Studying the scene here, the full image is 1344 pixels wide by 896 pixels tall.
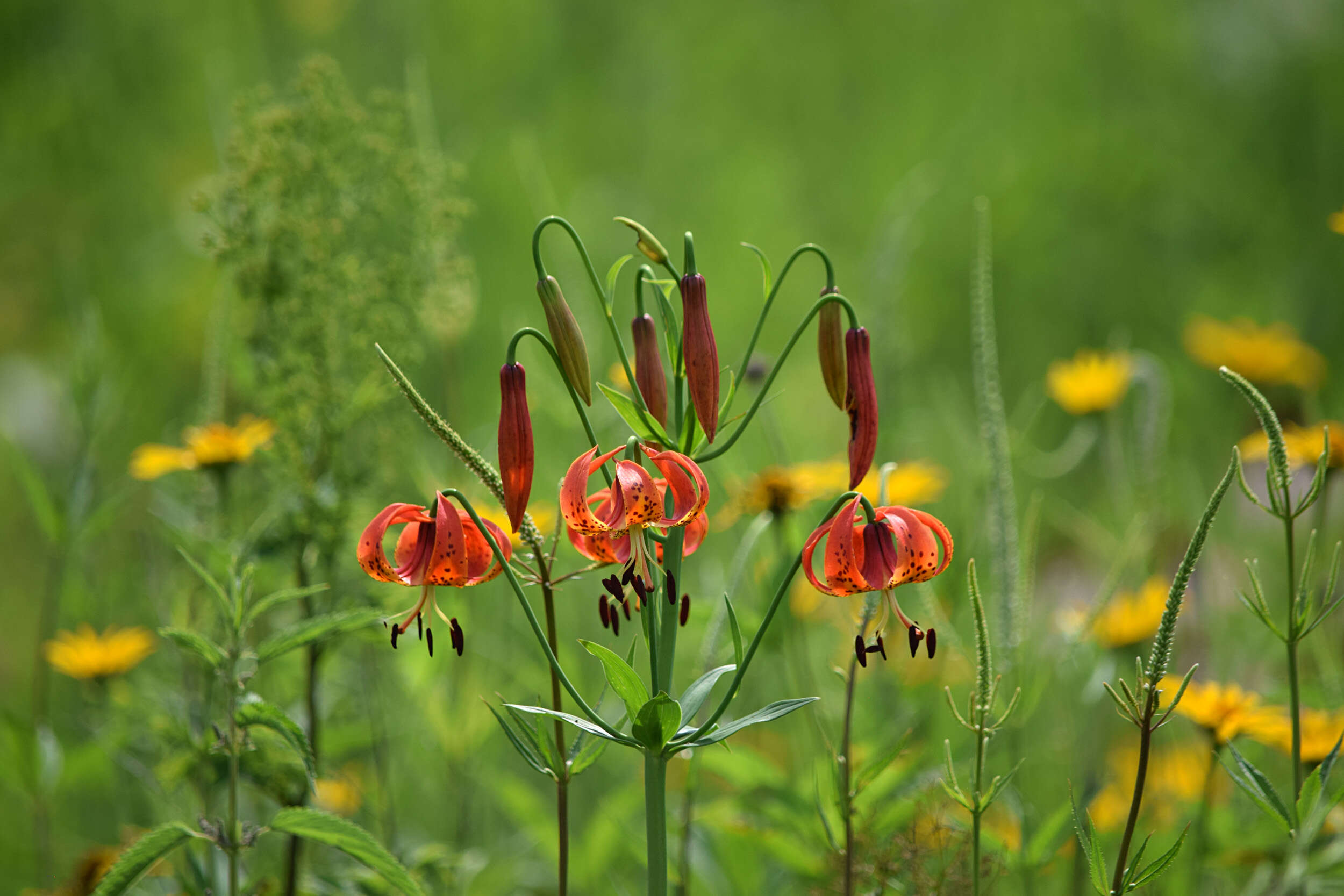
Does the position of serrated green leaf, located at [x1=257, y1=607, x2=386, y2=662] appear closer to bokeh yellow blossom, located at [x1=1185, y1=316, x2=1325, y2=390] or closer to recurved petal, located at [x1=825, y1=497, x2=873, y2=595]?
recurved petal, located at [x1=825, y1=497, x2=873, y2=595]

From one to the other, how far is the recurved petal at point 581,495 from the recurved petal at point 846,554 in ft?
0.52

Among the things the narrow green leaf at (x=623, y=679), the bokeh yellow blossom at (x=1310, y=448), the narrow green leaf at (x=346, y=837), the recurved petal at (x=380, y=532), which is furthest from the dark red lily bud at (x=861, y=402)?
the bokeh yellow blossom at (x=1310, y=448)

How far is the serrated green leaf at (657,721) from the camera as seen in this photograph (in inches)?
25.3

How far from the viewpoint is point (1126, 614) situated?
1229mm

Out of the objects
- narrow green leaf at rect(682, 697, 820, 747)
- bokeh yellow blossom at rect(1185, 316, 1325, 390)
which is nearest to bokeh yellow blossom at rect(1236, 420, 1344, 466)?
bokeh yellow blossom at rect(1185, 316, 1325, 390)

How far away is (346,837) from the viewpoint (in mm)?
735

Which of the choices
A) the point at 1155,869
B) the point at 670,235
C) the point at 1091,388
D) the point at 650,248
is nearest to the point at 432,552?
the point at 650,248

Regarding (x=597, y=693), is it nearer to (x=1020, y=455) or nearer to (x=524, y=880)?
(x=524, y=880)

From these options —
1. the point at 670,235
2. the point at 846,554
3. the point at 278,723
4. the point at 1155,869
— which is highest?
the point at 670,235

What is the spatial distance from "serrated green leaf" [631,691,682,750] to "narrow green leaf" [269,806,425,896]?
0.66ft

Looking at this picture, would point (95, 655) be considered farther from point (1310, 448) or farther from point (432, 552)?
point (1310, 448)

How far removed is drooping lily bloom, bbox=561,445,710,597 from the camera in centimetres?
64

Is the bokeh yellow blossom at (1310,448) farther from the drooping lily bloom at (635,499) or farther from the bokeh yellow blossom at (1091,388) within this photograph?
the drooping lily bloom at (635,499)

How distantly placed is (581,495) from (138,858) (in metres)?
0.42
